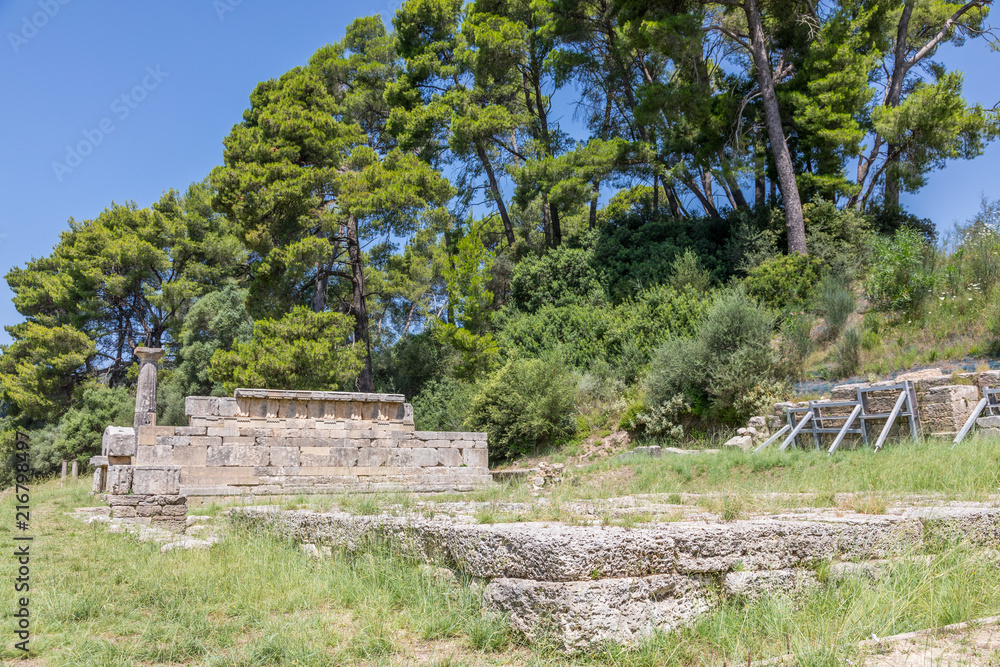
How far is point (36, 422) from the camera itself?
31.7 meters

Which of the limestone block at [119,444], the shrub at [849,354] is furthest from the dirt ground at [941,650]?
the limestone block at [119,444]

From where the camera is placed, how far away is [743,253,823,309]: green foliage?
16.9 m

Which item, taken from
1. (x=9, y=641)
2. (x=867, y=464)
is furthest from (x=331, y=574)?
(x=867, y=464)

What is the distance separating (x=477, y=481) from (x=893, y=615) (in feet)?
31.1

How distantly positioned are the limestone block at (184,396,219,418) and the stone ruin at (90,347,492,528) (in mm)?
16

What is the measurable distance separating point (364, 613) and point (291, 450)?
8.09m

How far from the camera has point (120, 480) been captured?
29.6ft

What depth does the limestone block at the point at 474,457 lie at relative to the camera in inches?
496

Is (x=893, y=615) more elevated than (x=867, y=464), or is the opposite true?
(x=867, y=464)

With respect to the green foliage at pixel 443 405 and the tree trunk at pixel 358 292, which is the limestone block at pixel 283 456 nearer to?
the green foliage at pixel 443 405

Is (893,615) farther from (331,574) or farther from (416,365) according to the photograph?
(416,365)

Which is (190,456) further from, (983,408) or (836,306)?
(836,306)

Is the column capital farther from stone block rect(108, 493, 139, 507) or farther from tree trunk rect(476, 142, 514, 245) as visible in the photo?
tree trunk rect(476, 142, 514, 245)

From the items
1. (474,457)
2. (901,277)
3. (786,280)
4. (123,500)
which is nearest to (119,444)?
(123,500)
